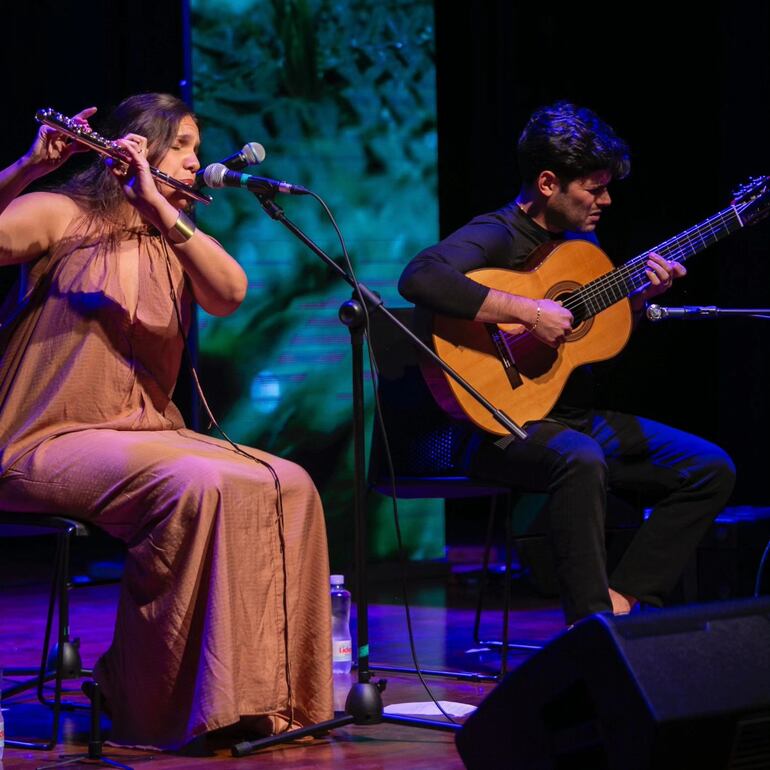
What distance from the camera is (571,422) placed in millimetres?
3625

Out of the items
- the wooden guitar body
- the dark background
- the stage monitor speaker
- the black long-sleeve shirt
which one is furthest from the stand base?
the dark background

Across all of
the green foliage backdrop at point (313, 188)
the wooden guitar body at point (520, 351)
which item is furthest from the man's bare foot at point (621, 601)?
the green foliage backdrop at point (313, 188)

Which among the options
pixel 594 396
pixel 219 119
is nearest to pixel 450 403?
pixel 594 396

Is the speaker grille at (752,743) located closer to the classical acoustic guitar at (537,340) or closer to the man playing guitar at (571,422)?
the man playing guitar at (571,422)

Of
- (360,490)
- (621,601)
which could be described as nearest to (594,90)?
(621,601)

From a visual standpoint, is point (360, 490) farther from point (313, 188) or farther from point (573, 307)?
point (313, 188)

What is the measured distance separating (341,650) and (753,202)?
168cm

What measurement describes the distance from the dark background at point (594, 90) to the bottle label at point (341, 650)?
9.62 ft

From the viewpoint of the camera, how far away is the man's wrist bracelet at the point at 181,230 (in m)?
2.93

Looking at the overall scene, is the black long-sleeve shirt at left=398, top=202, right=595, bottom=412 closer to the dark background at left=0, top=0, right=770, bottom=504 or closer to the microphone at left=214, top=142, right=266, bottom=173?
the microphone at left=214, top=142, right=266, bottom=173

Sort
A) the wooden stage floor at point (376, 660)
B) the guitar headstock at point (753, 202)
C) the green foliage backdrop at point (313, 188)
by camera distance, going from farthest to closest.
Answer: the green foliage backdrop at point (313, 188), the guitar headstock at point (753, 202), the wooden stage floor at point (376, 660)

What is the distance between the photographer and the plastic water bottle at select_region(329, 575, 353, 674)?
3.40 meters

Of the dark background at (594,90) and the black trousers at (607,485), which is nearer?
the black trousers at (607,485)

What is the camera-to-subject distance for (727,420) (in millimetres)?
5836
